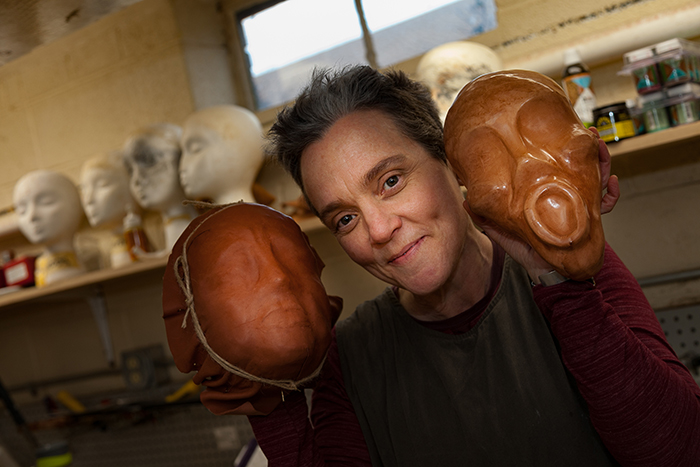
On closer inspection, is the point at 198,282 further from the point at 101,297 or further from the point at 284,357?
the point at 101,297

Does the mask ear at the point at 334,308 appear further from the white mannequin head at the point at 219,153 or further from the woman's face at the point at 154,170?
the woman's face at the point at 154,170

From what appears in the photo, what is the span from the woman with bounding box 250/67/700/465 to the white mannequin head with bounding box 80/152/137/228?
47.7 inches

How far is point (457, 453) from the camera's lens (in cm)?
98

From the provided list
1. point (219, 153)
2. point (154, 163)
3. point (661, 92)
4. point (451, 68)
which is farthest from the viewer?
point (154, 163)

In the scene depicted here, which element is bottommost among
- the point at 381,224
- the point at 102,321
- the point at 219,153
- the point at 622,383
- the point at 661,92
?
the point at 622,383

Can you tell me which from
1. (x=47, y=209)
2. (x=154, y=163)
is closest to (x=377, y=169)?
(x=154, y=163)

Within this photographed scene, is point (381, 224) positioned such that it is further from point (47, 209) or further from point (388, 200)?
point (47, 209)

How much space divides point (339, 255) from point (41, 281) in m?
1.15

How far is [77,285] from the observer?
1.98 m

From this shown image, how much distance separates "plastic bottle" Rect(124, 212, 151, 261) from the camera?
2.01 meters

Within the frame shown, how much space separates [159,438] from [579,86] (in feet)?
6.22

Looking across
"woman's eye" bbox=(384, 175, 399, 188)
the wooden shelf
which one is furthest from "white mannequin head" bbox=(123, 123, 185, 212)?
"woman's eye" bbox=(384, 175, 399, 188)

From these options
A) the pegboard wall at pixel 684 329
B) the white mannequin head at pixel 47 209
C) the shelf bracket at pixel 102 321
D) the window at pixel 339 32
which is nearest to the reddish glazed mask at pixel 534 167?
the pegboard wall at pixel 684 329

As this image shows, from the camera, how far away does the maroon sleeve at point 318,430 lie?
0.83m
